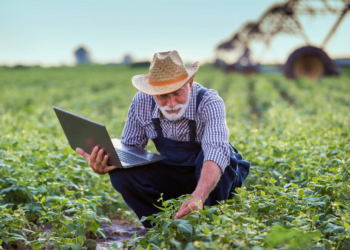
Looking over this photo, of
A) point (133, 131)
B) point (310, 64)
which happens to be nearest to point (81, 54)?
point (310, 64)

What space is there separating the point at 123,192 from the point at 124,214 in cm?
73

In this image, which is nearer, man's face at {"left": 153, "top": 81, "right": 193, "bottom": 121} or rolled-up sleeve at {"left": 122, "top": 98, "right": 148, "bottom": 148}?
man's face at {"left": 153, "top": 81, "right": 193, "bottom": 121}

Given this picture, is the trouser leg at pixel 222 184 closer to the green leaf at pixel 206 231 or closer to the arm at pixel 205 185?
the arm at pixel 205 185

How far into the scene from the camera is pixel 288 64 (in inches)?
733

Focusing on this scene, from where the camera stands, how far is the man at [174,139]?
2730mm

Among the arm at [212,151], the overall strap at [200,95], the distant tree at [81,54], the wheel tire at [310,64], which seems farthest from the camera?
the distant tree at [81,54]

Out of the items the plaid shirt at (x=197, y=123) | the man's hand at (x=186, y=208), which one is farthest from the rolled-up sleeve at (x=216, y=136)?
the man's hand at (x=186, y=208)

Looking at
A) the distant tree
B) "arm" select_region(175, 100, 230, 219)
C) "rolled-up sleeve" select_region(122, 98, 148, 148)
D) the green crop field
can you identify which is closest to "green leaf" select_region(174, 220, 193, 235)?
the green crop field

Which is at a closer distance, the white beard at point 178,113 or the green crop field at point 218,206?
the green crop field at point 218,206

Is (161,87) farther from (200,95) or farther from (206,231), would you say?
(206,231)

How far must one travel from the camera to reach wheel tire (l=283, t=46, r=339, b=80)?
18219 mm

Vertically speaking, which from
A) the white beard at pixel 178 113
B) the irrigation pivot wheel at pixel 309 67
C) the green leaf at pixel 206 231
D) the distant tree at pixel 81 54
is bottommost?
the green leaf at pixel 206 231

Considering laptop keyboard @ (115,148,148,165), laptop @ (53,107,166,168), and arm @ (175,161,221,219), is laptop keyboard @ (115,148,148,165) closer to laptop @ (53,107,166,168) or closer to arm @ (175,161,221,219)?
laptop @ (53,107,166,168)

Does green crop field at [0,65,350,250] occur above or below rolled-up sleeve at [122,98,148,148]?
below
